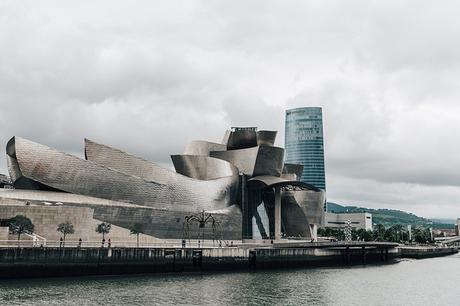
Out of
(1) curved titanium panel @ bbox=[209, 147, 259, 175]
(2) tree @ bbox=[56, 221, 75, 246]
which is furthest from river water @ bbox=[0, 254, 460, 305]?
(1) curved titanium panel @ bbox=[209, 147, 259, 175]

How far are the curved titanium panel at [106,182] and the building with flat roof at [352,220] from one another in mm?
116717

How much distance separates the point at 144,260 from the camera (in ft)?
156

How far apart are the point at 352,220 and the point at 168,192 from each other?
12773cm

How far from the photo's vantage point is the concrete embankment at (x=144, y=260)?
134 feet

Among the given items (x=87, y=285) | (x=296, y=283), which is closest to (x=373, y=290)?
(x=296, y=283)

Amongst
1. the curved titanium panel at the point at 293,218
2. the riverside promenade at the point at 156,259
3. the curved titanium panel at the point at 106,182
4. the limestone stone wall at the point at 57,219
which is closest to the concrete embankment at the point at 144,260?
the riverside promenade at the point at 156,259

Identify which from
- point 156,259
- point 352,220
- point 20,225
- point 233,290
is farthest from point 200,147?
point 352,220

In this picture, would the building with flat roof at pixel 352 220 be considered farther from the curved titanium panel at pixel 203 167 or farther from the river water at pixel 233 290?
the river water at pixel 233 290

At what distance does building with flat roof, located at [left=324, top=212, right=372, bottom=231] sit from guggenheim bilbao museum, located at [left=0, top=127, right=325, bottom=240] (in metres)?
91.6

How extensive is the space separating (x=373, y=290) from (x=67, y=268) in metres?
27.0

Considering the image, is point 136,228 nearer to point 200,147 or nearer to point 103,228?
point 103,228

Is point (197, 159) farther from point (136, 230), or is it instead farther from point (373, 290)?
point (373, 290)

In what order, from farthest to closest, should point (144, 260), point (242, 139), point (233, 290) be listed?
point (242, 139)
point (144, 260)
point (233, 290)

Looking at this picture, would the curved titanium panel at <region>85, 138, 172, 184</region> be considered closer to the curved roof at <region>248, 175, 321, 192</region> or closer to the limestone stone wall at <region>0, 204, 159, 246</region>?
the limestone stone wall at <region>0, 204, 159, 246</region>
